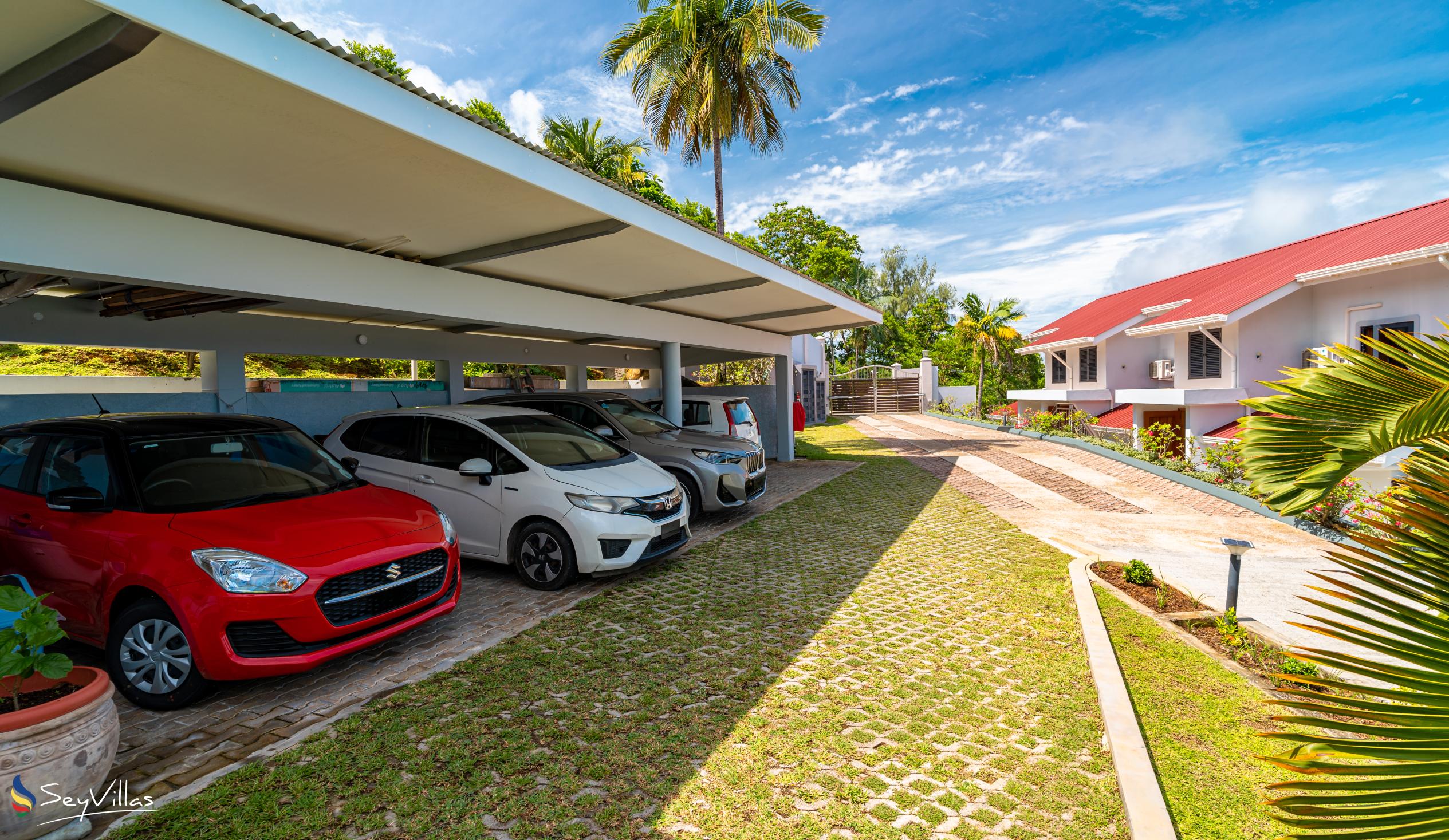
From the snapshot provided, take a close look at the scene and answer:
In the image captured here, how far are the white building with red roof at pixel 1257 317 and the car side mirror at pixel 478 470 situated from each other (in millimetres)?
11425

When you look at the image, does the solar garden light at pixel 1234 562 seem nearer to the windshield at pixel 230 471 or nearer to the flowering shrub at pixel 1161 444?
the windshield at pixel 230 471

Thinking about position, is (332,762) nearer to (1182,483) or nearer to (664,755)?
(664,755)

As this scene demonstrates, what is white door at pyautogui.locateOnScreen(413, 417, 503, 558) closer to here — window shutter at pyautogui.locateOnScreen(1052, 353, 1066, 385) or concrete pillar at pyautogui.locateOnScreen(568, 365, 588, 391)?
concrete pillar at pyautogui.locateOnScreen(568, 365, 588, 391)

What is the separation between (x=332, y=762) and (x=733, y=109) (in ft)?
62.1

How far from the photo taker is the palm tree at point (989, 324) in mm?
30734

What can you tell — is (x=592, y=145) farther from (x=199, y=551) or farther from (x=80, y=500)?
(x=199, y=551)

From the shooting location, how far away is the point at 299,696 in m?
4.06

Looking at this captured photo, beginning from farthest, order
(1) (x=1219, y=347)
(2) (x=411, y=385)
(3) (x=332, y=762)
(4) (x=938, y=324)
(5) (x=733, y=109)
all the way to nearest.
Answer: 1. (4) (x=938, y=324)
2. (5) (x=733, y=109)
3. (1) (x=1219, y=347)
4. (2) (x=411, y=385)
5. (3) (x=332, y=762)

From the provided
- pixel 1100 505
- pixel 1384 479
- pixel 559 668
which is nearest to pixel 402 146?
pixel 559 668

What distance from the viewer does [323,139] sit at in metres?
4.30

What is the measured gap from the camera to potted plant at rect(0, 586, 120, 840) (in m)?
2.59

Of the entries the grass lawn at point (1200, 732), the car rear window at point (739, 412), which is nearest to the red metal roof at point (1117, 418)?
the car rear window at point (739, 412)

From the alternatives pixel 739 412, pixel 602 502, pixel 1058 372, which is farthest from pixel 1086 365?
pixel 602 502

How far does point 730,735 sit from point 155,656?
333 cm
